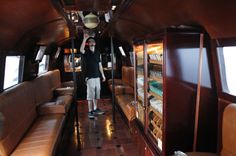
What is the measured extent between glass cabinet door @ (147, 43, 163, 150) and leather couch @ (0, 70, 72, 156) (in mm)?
1265

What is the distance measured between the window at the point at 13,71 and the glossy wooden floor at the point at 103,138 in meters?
1.54

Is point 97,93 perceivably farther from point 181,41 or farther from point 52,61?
point 181,41

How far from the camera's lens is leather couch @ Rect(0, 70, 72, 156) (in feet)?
7.78

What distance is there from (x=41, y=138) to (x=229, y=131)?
2257 millimetres

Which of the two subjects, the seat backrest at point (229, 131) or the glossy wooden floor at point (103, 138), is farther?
the glossy wooden floor at point (103, 138)

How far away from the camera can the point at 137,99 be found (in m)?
3.47

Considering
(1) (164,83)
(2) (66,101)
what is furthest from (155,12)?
(2) (66,101)

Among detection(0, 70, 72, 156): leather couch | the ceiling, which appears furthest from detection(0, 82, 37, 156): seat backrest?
the ceiling

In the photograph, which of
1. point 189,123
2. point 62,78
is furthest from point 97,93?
point 189,123

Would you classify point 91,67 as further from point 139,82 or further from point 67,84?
point 67,84

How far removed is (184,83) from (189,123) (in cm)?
40

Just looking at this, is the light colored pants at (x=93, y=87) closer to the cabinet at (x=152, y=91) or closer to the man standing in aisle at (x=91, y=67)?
the man standing in aisle at (x=91, y=67)

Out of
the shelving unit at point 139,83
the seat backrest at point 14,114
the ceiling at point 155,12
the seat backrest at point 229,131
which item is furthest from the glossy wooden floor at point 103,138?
the ceiling at point 155,12

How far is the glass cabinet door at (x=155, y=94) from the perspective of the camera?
2.25 metres
